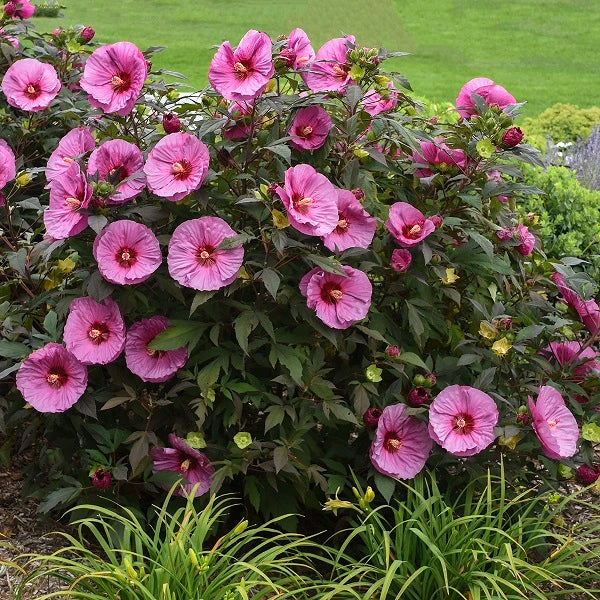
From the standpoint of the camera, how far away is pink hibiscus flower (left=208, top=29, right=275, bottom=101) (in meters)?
2.36

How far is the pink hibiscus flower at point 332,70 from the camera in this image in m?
2.55

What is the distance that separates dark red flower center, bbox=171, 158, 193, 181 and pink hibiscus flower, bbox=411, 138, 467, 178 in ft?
2.08

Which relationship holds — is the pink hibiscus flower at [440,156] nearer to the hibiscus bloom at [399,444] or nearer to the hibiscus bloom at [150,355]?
the hibiscus bloom at [399,444]

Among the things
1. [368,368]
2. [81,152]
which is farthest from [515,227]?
[81,152]

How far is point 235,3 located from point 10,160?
41.3ft

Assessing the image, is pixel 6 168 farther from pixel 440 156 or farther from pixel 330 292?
pixel 440 156

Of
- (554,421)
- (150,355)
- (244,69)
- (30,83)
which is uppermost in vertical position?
(244,69)

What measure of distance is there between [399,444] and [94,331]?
0.80 m

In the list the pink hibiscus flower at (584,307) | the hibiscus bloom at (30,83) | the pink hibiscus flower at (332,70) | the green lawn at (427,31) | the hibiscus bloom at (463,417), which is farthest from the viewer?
the green lawn at (427,31)

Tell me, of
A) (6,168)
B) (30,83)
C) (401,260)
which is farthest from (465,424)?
(30,83)

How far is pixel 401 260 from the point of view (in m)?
2.44

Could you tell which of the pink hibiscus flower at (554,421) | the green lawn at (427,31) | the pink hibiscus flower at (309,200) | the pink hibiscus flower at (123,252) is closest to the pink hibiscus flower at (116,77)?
the pink hibiscus flower at (123,252)

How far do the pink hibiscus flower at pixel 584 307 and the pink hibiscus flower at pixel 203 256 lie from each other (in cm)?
97

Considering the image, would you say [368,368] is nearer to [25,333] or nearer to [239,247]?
[239,247]
